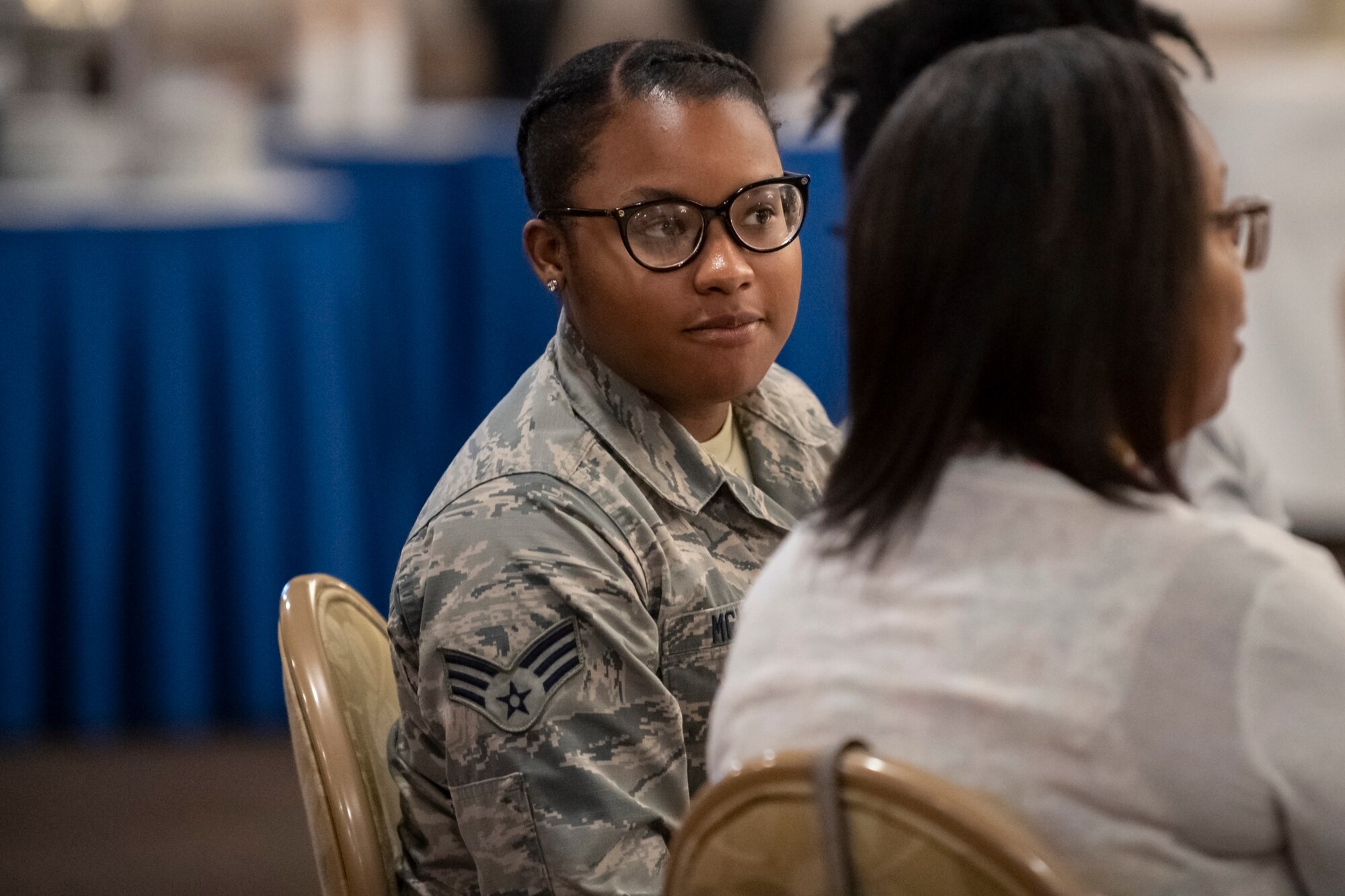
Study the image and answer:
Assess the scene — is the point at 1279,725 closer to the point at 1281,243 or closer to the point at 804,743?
the point at 804,743

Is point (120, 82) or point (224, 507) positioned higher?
point (120, 82)

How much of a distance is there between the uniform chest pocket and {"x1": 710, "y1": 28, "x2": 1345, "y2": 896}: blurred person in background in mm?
323

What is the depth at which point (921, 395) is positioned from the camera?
2.67ft

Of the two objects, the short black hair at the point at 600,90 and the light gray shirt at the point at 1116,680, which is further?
the short black hair at the point at 600,90

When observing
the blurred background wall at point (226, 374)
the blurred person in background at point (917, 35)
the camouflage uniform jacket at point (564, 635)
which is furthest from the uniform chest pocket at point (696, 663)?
the blurred background wall at point (226, 374)

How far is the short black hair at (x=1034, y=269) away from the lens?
0.78 meters

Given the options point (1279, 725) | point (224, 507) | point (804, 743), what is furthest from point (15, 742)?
point (1279, 725)

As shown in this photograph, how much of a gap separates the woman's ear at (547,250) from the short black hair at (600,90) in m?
0.02

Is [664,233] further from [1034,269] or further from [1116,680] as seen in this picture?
[1116,680]

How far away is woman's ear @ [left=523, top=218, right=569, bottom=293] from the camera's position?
50.2 inches

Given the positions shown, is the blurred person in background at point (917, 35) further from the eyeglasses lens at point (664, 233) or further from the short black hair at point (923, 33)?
the eyeglasses lens at point (664, 233)

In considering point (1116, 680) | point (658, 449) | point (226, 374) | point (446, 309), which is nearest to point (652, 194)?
point (658, 449)

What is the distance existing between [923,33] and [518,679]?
3.41ft

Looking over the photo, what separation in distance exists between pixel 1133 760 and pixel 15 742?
2922 mm
